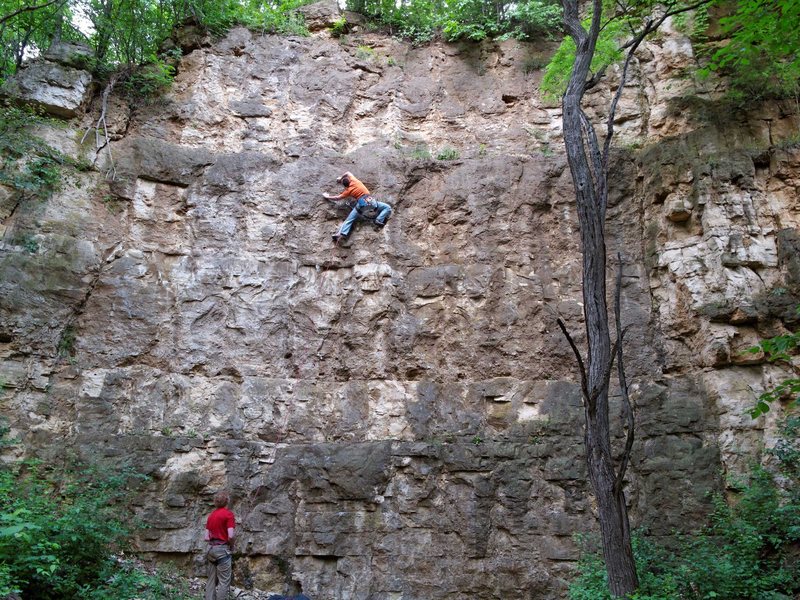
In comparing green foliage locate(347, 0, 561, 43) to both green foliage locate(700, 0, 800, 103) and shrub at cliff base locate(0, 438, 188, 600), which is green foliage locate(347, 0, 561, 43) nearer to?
green foliage locate(700, 0, 800, 103)

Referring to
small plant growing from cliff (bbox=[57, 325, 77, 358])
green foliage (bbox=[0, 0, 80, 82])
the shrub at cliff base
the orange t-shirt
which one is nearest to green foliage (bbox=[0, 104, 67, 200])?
green foliage (bbox=[0, 0, 80, 82])

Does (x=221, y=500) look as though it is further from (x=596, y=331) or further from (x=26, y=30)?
(x=26, y=30)

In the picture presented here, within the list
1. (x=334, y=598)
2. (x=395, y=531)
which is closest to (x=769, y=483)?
(x=395, y=531)

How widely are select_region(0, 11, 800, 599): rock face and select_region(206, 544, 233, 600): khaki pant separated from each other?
71 cm

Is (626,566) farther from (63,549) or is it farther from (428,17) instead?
(428,17)

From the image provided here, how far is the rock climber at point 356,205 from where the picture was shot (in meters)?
10.2

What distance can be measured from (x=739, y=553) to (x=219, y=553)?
6017 millimetres

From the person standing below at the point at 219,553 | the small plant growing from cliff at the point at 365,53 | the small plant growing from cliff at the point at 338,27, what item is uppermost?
the small plant growing from cliff at the point at 338,27

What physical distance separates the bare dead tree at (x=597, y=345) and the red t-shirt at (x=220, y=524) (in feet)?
14.5

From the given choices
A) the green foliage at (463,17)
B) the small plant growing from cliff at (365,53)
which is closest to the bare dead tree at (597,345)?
the green foliage at (463,17)

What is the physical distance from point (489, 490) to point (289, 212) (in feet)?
17.7

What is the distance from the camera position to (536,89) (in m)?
11.5

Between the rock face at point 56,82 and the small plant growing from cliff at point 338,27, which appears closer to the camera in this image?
the rock face at point 56,82

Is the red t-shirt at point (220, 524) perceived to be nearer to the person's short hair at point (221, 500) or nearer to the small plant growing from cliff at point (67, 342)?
the person's short hair at point (221, 500)
